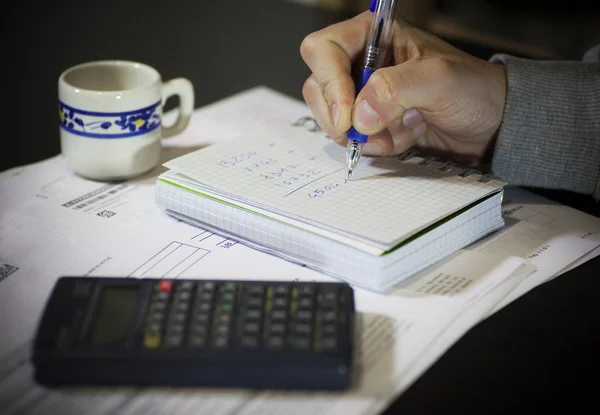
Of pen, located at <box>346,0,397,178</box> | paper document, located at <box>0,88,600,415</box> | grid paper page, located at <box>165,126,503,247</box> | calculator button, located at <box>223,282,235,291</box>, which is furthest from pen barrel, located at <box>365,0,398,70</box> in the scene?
calculator button, located at <box>223,282,235,291</box>

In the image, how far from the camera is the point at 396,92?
67 cm

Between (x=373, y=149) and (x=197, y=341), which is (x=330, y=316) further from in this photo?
(x=373, y=149)

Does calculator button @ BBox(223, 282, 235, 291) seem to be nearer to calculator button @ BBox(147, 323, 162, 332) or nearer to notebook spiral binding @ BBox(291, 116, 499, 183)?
calculator button @ BBox(147, 323, 162, 332)

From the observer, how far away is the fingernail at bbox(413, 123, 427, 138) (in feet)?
2.69

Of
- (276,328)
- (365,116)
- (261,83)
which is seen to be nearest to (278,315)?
(276,328)

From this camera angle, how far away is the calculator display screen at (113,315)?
0.47m

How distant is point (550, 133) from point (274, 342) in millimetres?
463

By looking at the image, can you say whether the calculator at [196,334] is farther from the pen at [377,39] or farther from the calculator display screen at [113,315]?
the pen at [377,39]

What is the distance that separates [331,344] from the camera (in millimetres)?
468

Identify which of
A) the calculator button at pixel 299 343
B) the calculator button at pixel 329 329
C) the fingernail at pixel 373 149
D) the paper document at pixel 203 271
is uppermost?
the fingernail at pixel 373 149

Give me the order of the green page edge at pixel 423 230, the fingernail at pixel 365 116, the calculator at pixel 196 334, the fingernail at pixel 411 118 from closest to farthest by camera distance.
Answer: the calculator at pixel 196 334 < the green page edge at pixel 423 230 < the fingernail at pixel 365 116 < the fingernail at pixel 411 118

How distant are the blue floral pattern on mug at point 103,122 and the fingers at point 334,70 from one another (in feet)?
0.64

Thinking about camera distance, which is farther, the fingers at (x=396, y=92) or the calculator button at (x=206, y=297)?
the fingers at (x=396, y=92)

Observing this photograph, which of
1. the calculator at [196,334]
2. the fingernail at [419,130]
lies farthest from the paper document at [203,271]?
the fingernail at [419,130]
